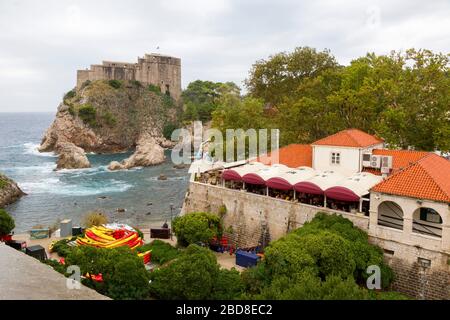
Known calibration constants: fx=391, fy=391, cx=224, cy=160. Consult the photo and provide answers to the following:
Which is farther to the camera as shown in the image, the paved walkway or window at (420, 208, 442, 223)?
window at (420, 208, 442, 223)

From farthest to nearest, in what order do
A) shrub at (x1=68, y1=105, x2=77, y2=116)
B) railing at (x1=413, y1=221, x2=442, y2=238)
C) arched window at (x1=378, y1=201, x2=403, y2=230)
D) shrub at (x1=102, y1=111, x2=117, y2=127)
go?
shrub at (x1=102, y1=111, x2=117, y2=127)
shrub at (x1=68, y1=105, x2=77, y2=116)
arched window at (x1=378, y1=201, x2=403, y2=230)
railing at (x1=413, y1=221, x2=442, y2=238)

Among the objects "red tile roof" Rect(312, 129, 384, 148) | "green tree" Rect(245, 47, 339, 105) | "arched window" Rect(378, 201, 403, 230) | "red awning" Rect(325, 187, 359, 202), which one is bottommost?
"arched window" Rect(378, 201, 403, 230)

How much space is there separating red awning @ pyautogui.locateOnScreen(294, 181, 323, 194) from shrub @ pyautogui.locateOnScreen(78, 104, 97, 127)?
7659 cm

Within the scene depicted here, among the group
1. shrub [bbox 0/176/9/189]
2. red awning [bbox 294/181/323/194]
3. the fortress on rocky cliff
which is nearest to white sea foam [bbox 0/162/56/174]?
shrub [bbox 0/176/9/189]

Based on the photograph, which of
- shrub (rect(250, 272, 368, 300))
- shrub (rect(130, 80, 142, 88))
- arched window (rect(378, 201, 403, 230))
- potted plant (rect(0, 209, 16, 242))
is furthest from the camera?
shrub (rect(130, 80, 142, 88))

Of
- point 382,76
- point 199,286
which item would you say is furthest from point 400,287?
point 382,76

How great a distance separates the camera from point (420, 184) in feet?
63.5

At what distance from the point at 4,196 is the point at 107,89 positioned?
55.3 meters

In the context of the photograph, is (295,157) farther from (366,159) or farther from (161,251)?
(161,251)

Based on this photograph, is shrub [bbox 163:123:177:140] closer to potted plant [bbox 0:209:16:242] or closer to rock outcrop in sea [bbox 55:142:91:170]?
rock outcrop in sea [bbox 55:142:91:170]

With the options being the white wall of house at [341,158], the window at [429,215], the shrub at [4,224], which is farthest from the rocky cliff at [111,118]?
the window at [429,215]

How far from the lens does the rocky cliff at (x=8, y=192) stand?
46.4 meters

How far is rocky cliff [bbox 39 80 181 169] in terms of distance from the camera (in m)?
89.8

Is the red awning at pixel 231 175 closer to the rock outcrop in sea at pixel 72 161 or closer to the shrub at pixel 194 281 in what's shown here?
the shrub at pixel 194 281
